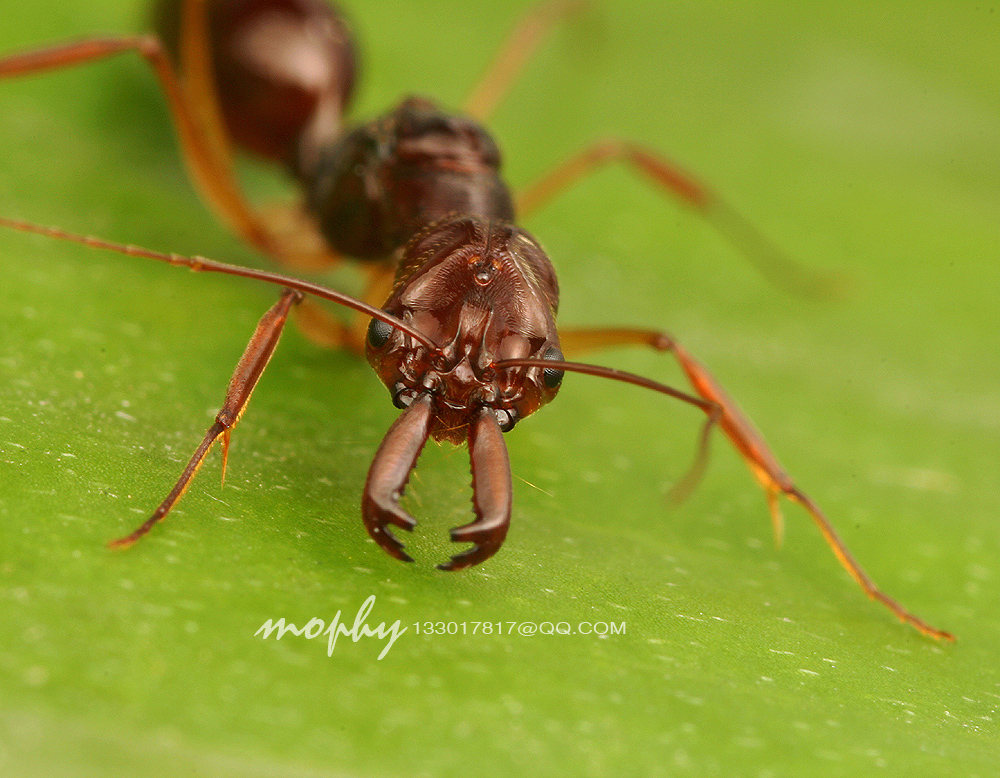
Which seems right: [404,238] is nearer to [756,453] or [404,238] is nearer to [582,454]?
[582,454]

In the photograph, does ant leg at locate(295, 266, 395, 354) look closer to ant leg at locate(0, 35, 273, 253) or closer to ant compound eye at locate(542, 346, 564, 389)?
ant compound eye at locate(542, 346, 564, 389)

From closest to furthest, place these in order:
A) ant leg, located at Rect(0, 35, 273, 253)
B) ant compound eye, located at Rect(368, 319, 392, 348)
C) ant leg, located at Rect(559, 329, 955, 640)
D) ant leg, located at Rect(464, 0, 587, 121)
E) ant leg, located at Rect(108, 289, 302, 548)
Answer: ant leg, located at Rect(108, 289, 302, 548), ant compound eye, located at Rect(368, 319, 392, 348), ant leg, located at Rect(559, 329, 955, 640), ant leg, located at Rect(0, 35, 273, 253), ant leg, located at Rect(464, 0, 587, 121)

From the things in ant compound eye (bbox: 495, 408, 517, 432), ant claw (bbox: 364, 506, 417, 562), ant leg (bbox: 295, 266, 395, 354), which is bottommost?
ant leg (bbox: 295, 266, 395, 354)

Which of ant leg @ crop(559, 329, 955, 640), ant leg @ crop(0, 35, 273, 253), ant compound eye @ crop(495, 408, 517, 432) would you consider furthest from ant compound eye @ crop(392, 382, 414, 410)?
ant leg @ crop(0, 35, 273, 253)

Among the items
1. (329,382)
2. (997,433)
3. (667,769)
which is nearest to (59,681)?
(667,769)

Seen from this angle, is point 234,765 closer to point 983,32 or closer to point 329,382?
point 329,382

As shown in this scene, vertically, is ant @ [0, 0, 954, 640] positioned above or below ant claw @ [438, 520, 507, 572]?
above

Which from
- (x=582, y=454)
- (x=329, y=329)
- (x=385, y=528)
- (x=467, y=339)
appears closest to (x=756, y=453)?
(x=582, y=454)
